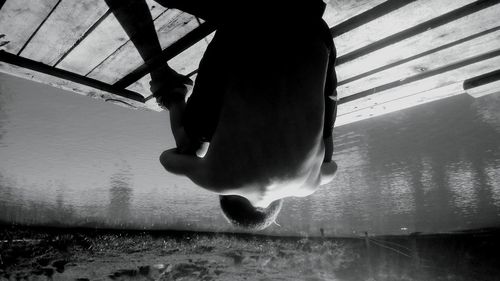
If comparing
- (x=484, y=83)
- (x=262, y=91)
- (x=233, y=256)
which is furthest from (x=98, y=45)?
(x=233, y=256)

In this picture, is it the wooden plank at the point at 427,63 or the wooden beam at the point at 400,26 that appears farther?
the wooden plank at the point at 427,63

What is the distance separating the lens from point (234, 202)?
179 cm

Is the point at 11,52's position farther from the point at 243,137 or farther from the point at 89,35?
the point at 243,137

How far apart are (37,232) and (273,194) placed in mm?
6843

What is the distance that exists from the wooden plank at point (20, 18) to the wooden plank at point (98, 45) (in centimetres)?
23

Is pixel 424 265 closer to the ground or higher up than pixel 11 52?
closer to the ground

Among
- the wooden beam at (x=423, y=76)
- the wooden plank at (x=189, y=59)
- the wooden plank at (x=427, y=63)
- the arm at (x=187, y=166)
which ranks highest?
the wooden plank at (x=189, y=59)

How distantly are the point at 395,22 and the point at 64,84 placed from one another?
2155 millimetres

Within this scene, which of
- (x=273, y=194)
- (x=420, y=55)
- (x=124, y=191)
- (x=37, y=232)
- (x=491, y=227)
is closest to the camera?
(x=273, y=194)

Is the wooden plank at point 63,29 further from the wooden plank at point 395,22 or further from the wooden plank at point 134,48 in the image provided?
the wooden plank at point 395,22

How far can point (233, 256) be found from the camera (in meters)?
7.84

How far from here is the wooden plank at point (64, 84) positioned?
1892mm

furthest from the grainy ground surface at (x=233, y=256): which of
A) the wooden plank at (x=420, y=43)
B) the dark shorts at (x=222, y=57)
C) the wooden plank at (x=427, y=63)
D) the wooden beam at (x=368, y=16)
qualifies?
the wooden beam at (x=368, y=16)

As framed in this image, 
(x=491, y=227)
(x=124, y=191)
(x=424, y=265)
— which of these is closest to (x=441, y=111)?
(x=424, y=265)
